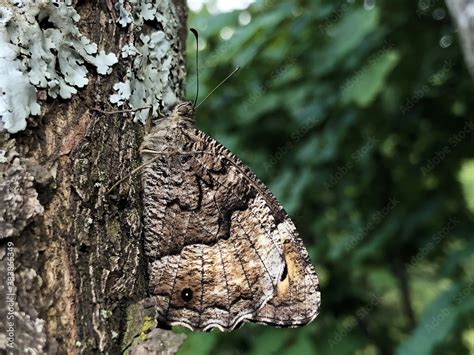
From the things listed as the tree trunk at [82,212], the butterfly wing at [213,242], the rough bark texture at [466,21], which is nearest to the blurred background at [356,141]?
the rough bark texture at [466,21]

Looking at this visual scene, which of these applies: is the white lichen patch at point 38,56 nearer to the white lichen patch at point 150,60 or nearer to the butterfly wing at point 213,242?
the white lichen patch at point 150,60

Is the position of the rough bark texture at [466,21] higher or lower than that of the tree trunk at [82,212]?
higher

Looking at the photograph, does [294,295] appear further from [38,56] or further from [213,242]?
[38,56]

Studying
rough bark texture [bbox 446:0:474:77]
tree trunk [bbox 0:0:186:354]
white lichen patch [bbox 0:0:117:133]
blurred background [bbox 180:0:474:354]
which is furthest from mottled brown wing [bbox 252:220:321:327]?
rough bark texture [bbox 446:0:474:77]

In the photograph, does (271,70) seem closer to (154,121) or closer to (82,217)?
(154,121)

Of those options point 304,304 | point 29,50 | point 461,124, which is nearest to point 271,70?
point 461,124

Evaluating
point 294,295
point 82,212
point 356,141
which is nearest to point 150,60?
point 82,212
